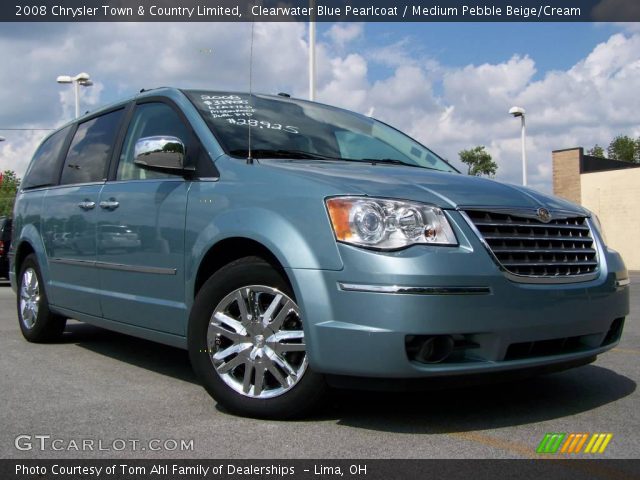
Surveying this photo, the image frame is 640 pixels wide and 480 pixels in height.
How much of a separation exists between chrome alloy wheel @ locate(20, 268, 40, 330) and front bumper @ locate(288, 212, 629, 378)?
3652 mm

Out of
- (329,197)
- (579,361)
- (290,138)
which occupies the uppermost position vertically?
(290,138)

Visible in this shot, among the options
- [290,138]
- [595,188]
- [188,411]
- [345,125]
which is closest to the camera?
[188,411]

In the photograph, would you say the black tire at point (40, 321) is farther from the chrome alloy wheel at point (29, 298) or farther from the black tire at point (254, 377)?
the black tire at point (254, 377)

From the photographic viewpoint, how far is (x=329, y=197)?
11.2 ft

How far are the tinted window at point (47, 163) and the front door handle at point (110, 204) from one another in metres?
1.30

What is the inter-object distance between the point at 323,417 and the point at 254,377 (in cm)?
40

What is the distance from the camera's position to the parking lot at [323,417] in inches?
125

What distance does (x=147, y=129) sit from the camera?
497 centimetres

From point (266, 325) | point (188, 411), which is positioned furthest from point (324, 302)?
point (188, 411)

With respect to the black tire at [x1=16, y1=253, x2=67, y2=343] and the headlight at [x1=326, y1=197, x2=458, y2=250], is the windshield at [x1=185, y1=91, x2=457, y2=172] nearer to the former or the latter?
the headlight at [x1=326, y1=197, x2=458, y2=250]

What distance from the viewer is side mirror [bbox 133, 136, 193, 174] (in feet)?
13.7

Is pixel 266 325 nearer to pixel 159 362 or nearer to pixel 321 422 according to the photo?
pixel 321 422
